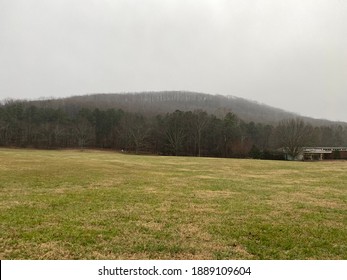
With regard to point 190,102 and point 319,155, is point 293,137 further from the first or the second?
point 190,102

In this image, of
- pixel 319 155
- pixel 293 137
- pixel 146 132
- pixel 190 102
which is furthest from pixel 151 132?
pixel 190 102

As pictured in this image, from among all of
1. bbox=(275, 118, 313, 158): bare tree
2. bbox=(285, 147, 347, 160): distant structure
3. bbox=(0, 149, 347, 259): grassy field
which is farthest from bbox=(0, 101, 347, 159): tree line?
bbox=(0, 149, 347, 259): grassy field

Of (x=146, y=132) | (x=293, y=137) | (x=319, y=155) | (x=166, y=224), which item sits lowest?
(x=166, y=224)

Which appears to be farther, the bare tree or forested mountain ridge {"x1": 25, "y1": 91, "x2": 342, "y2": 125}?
forested mountain ridge {"x1": 25, "y1": 91, "x2": 342, "y2": 125}

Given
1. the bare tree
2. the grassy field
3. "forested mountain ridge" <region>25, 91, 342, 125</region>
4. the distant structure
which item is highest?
"forested mountain ridge" <region>25, 91, 342, 125</region>

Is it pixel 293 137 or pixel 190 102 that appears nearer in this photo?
pixel 293 137

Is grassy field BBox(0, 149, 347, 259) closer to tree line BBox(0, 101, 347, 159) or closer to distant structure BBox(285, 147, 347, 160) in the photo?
distant structure BBox(285, 147, 347, 160)

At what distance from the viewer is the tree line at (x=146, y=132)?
9056 cm

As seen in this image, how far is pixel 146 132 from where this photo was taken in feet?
312

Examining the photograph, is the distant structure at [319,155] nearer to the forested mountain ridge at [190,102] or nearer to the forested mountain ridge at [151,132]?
the forested mountain ridge at [151,132]

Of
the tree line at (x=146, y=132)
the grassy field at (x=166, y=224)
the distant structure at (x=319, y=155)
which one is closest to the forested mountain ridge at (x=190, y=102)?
the tree line at (x=146, y=132)

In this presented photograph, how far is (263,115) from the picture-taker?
169m

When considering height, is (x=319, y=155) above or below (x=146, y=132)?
below

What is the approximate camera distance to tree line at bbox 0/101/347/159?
90562mm
